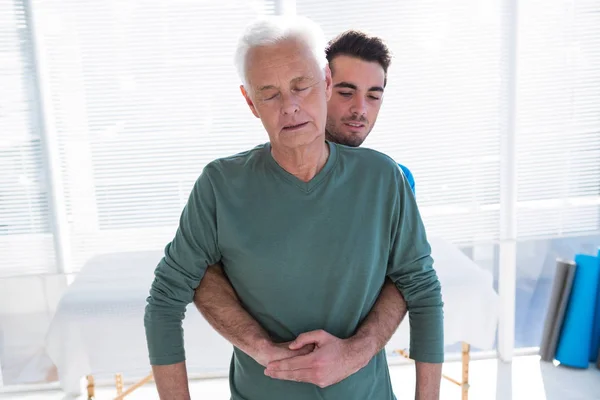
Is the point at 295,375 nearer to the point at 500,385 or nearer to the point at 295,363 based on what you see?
the point at 295,363

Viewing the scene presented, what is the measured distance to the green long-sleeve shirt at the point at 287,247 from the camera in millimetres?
994

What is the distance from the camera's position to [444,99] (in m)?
3.13

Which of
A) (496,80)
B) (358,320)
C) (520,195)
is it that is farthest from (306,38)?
(520,195)

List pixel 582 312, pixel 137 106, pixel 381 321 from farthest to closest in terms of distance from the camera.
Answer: pixel 582 312
pixel 137 106
pixel 381 321

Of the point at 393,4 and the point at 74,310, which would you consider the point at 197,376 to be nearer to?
the point at 74,310

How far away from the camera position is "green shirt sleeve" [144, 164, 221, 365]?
101cm

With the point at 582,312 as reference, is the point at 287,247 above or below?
above

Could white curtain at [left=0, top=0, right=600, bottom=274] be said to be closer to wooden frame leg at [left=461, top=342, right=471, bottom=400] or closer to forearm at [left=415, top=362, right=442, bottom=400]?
wooden frame leg at [left=461, top=342, right=471, bottom=400]

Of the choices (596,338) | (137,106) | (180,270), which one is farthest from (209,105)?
(596,338)

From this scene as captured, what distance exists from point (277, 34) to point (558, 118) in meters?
2.73

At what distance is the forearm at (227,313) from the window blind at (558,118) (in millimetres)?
2585

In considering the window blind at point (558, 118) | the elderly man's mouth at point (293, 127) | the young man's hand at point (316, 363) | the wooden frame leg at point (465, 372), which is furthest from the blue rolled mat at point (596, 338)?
the elderly man's mouth at point (293, 127)

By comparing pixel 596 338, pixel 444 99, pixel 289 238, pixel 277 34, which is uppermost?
pixel 277 34

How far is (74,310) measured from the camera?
2359 millimetres
